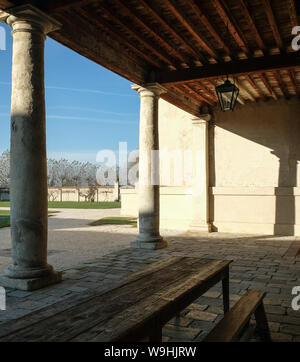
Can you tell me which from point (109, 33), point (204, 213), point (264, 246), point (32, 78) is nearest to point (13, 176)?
point (32, 78)

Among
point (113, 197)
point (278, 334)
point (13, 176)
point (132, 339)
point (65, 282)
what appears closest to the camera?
point (132, 339)

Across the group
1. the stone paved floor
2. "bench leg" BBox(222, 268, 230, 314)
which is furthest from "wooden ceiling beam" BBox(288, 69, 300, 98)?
"bench leg" BBox(222, 268, 230, 314)

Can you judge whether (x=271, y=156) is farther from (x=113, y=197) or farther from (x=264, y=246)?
(x=113, y=197)

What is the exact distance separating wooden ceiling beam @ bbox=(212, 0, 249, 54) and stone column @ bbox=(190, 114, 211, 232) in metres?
4.68

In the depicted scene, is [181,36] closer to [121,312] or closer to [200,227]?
[121,312]

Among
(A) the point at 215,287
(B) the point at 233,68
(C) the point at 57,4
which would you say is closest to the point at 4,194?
(B) the point at 233,68

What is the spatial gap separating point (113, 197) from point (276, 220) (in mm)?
29067

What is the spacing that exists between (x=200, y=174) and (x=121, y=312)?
9.77m

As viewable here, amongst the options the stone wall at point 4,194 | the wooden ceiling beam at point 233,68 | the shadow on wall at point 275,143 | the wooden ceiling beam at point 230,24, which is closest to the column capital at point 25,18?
the wooden ceiling beam at point 230,24

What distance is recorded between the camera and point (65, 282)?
5281mm

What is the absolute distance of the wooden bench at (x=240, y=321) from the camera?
238 cm

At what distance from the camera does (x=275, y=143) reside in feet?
35.9

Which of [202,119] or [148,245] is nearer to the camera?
[148,245]

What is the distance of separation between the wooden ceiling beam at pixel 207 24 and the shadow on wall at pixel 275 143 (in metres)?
4.37
